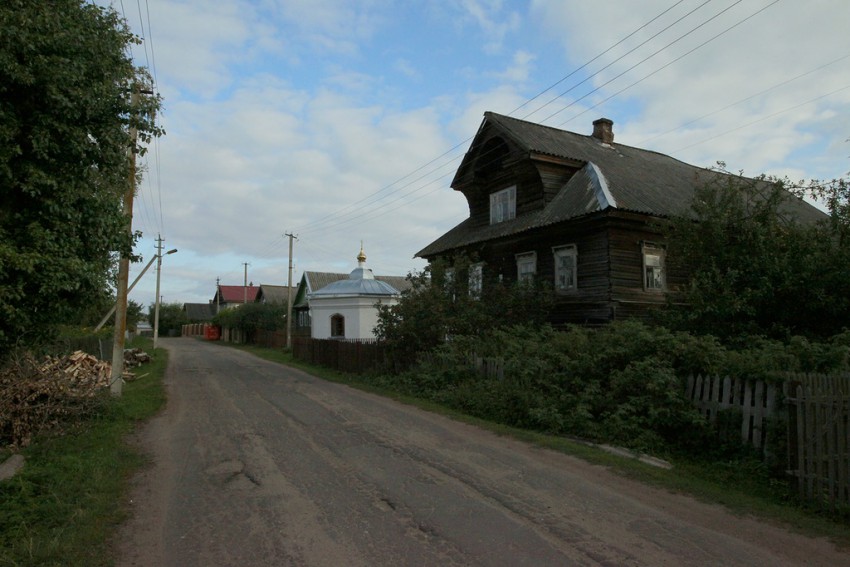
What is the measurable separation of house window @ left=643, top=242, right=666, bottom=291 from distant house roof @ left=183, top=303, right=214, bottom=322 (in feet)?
310

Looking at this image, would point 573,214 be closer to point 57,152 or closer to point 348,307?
point 57,152

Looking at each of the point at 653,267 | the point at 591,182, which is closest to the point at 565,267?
the point at 653,267

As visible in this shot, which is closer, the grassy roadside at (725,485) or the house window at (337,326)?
the grassy roadside at (725,485)

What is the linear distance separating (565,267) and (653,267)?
266cm

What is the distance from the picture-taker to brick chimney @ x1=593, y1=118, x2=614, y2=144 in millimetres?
24359

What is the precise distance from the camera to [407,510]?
5.74 meters

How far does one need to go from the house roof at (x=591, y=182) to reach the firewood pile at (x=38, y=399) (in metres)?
13.2

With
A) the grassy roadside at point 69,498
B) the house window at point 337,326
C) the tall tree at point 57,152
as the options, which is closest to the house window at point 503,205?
the tall tree at point 57,152

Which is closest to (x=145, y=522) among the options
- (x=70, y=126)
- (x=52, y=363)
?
(x=70, y=126)

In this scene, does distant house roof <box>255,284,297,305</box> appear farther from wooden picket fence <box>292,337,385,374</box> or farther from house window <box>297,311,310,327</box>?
wooden picket fence <box>292,337,385,374</box>

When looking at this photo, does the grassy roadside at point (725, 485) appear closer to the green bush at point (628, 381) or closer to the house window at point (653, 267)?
the green bush at point (628, 381)

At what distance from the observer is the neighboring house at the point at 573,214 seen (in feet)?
55.8

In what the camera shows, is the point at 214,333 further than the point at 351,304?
Yes

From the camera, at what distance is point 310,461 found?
775 centimetres
